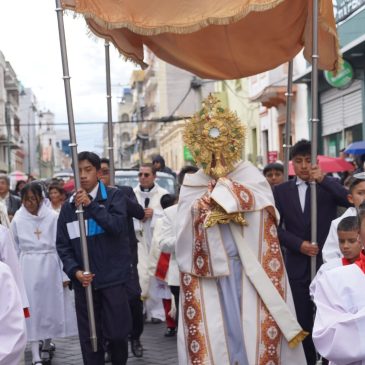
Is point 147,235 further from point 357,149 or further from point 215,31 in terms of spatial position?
point 357,149

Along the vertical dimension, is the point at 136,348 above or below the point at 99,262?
below

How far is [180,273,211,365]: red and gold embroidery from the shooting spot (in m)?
6.34

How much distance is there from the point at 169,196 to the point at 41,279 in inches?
73.1

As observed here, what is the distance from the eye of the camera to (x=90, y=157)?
6910 mm

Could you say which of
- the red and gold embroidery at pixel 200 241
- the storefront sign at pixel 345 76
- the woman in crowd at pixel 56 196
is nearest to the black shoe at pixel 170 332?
the woman in crowd at pixel 56 196

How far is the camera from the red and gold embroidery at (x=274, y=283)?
248 inches

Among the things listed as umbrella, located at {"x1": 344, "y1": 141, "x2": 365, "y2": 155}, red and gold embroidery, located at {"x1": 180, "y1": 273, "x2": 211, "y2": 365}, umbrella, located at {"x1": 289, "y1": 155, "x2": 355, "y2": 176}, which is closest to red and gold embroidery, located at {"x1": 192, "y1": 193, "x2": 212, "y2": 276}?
red and gold embroidery, located at {"x1": 180, "y1": 273, "x2": 211, "y2": 365}

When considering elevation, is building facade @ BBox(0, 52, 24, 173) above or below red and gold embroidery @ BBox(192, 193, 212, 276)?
above

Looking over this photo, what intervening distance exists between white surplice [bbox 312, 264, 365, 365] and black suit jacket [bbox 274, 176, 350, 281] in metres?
2.86

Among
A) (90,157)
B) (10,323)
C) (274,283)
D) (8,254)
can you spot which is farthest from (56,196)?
(10,323)

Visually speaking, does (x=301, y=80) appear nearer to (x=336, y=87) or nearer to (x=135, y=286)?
(x=336, y=87)

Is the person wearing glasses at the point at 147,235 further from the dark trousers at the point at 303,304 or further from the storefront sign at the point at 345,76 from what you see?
the storefront sign at the point at 345,76

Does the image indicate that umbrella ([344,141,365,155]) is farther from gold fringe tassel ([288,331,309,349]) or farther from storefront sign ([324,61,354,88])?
gold fringe tassel ([288,331,309,349])

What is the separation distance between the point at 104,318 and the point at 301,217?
5.68ft
